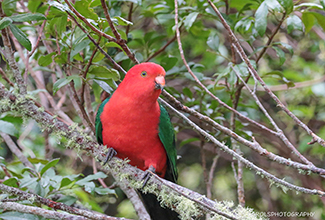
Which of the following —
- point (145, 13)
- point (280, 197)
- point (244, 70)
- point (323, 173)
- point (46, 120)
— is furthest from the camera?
point (280, 197)

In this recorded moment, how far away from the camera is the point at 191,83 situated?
3.32 metres

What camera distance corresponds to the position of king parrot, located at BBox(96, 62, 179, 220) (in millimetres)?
2219

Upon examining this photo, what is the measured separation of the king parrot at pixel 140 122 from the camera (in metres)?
2.22

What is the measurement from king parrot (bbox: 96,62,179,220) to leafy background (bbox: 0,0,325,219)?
0.17 m

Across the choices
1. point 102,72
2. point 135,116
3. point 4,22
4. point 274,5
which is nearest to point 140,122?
point 135,116

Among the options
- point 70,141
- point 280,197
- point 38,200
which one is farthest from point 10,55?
point 280,197

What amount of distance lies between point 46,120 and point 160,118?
31.6 inches

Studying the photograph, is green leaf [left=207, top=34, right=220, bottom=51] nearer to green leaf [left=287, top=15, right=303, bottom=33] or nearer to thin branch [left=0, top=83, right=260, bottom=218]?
green leaf [left=287, top=15, right=303, bottom=33]

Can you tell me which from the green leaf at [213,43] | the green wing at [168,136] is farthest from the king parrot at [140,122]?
the green leaf at [213,43]

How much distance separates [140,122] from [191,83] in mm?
1175

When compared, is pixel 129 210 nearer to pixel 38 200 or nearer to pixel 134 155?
pixel 134 155

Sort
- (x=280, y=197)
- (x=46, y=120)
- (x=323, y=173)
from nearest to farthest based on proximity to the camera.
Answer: (x=323, y=173)
(x=46, y=120)
(x=280, y=197)

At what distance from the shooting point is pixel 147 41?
9.86 ft

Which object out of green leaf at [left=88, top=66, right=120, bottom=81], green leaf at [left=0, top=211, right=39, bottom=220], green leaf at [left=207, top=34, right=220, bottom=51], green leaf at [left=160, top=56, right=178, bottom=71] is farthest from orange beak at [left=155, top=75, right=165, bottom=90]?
green leaf at [left=0, top=211, right=39, bottom=220]
